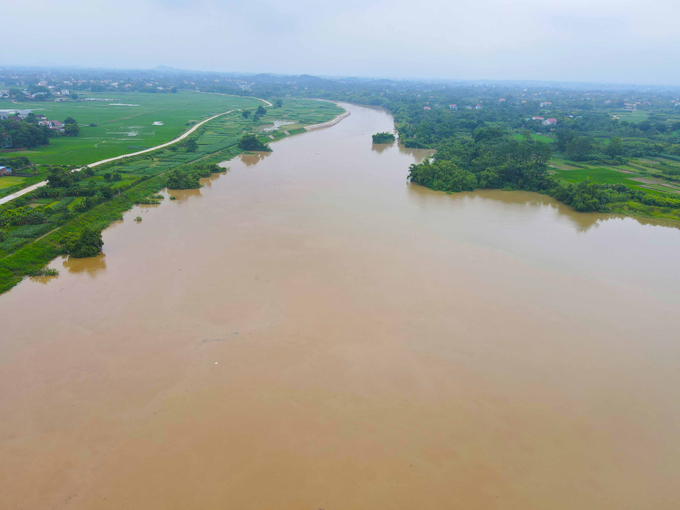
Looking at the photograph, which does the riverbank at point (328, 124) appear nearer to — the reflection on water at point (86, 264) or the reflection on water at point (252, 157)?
the reflection on water at point (252, 157)

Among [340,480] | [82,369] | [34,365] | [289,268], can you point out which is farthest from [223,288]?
[340,480]

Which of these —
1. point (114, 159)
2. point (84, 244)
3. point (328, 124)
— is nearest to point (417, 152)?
point (328, 124)

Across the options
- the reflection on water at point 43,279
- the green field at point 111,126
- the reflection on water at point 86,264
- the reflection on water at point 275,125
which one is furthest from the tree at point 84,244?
the reflection on water at point 275,125

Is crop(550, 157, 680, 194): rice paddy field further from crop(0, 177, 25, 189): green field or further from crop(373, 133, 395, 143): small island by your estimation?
crop(0, 177, 25, 189): green field

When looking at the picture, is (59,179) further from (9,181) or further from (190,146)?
(190,146)

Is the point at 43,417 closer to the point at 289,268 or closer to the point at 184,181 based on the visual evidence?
the point at 289,268
